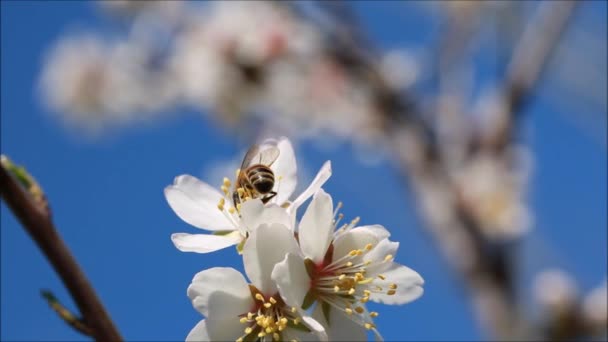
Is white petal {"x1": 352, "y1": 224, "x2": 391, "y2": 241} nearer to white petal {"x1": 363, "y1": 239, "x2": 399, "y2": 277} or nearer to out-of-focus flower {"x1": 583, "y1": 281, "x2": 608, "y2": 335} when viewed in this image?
white petal {"x1": 363, "y1": 239, "x2": 399, "y2": 277}

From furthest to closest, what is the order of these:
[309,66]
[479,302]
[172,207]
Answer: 1. [309,66]
2. [479,302]
3. [172,207]

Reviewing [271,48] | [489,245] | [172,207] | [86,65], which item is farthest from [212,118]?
[172,207]

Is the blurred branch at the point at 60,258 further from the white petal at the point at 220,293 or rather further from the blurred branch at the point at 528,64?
the blurred branch at the point at 528,64

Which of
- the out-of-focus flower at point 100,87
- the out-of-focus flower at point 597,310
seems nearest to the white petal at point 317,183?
the out-of-focus flower at point 597,310

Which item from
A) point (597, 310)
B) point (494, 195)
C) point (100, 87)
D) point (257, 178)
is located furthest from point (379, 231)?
point (100, 87)

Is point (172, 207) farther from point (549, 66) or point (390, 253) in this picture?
point (549, 66)

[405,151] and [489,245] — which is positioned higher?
[405,151]

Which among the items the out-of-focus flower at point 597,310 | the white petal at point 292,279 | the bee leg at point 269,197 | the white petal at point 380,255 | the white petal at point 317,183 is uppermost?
the out-of-focus flower at point 597,310
